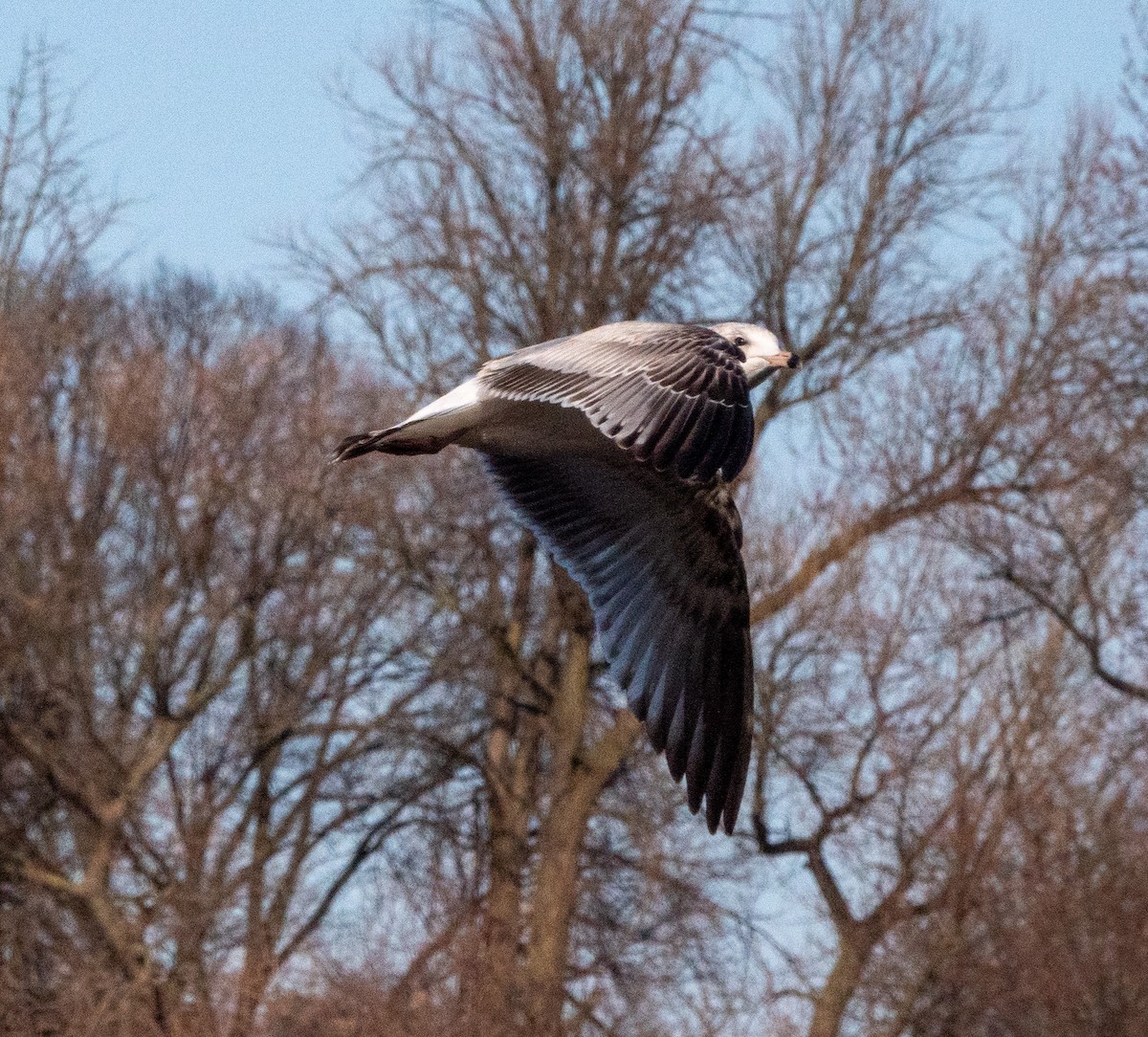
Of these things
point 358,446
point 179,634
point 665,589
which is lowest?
point 358,446

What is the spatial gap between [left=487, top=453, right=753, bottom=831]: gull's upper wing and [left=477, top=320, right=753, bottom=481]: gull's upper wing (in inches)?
40.0

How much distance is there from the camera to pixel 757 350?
6641mm

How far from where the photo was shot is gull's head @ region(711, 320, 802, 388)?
21.2 feet

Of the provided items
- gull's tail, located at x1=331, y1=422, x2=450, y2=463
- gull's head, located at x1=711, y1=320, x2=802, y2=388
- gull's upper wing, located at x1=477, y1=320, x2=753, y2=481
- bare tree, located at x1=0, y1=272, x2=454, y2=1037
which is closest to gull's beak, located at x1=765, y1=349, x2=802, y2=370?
gull's head, located at x1=711, y1=320, x2=802, y2=388

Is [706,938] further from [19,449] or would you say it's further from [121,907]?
[19,449]

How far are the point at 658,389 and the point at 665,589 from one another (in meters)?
1.53

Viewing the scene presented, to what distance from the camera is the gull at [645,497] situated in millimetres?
5816

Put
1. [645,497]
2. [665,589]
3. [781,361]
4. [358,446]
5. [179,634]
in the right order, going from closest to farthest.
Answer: [358,446] → [781,361] → [665,589] → [645,497] → [179,634]

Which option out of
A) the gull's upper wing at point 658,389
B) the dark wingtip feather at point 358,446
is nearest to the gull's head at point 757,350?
the gull's upper wing at point 658,389

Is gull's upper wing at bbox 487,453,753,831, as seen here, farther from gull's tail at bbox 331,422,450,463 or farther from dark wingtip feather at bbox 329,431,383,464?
dark wingtip feather at bbox 329,431,383,464

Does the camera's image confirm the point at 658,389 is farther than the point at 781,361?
No

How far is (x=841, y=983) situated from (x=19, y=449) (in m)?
7.22

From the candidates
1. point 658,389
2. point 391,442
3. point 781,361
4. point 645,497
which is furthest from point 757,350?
point 391,442

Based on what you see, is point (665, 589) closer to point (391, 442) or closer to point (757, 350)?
point (757, 350)
